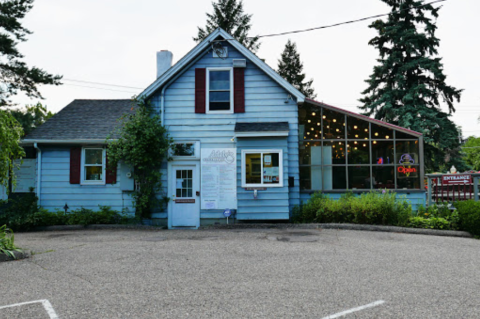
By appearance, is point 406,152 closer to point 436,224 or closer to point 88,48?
point 436,224

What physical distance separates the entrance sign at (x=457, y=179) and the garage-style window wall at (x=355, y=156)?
2.64ft

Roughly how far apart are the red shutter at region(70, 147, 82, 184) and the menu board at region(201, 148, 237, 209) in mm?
4482

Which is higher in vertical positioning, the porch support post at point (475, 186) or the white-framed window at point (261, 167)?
the white-framed window at point (261, 167)

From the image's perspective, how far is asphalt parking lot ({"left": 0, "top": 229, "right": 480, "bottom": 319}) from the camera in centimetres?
447

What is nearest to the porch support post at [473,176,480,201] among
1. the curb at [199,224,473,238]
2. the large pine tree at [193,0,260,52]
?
the curb at [199,224,473,238]

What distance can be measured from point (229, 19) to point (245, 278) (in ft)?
105

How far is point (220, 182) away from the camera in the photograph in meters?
12.7

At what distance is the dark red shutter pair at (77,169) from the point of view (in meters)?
13.2

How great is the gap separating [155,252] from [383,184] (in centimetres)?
837

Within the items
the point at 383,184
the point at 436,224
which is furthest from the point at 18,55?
the point at 436,224

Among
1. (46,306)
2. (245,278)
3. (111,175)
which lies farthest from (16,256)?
(111,175)

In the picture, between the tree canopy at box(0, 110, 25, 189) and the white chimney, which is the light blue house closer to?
→ the white chimney

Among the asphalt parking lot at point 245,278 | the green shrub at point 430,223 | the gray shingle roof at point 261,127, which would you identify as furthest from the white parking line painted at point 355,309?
the gray shingle roof at point 261,127

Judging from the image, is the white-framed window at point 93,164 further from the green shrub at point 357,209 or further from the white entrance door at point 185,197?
the green shrub at point 357,209
